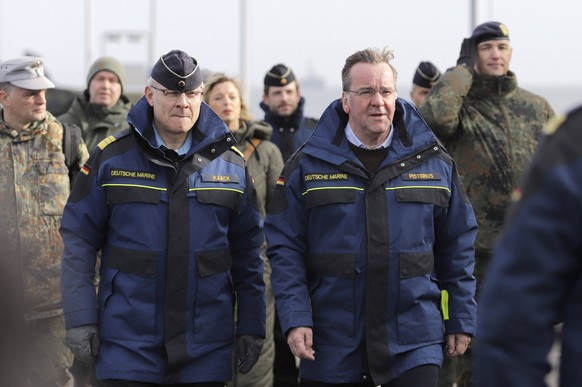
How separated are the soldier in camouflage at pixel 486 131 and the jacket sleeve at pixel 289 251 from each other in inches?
82.5

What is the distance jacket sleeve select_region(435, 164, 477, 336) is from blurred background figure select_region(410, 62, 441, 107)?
431 centimetres

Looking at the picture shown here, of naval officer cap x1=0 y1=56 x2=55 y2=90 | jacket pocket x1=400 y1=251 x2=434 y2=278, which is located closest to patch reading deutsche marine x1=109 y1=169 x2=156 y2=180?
jacket pocket x1=400 y1=251 x2=434 y2=278

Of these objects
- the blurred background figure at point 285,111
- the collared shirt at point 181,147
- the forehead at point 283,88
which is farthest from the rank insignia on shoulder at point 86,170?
the forehead at point 283,88

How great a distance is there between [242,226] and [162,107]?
68 centimetres

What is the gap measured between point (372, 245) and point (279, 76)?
433 cm

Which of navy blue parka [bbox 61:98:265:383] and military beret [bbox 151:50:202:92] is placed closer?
navy blue parka [bbox 61:98:265:383]

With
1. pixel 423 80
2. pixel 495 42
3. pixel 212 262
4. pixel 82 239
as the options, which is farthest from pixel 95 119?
pixel 212 262

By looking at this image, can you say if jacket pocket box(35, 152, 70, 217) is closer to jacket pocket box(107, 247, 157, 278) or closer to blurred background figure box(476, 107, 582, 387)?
jacket pocket box(107, 247, 157, 278)

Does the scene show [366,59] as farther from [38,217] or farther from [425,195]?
[38,217]

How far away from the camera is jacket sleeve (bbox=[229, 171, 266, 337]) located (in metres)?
5.69

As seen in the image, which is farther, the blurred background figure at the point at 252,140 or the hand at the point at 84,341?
the blurred background figure at the point at 252,140

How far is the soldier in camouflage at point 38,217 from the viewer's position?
687 cm

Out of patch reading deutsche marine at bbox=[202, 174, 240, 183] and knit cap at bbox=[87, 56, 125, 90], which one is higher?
knit cap at bbox=[87, 56, 125, 90]

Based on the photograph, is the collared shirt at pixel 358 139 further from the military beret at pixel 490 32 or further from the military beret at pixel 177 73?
the military beret at pixel 490 32
